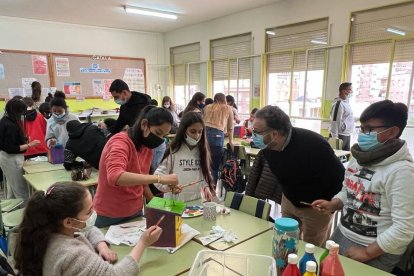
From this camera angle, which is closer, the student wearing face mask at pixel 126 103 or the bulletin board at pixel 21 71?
the student wearing face mask at pixel 126 103

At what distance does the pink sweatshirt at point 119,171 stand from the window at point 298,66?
4.69 meters

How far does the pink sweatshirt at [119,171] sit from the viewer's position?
1.54 metres

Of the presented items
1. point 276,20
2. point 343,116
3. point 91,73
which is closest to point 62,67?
point 91,73

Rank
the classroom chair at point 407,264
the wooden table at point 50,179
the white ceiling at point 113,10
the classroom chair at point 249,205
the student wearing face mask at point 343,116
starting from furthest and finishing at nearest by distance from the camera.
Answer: the white ceiling at point 113,10 → the student wearing face mask at point 343,116 → the wooden table at point 50,179 → the classroom chair at point 249,205 → the classroom chair at point 407,264

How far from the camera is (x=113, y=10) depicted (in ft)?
20.7

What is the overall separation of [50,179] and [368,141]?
108 inches

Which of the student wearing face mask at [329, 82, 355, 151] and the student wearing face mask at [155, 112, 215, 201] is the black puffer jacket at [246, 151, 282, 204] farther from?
the student wearing face mask at [329, 82, 355, 151]

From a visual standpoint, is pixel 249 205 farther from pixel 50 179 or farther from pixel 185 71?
pixel 185 71

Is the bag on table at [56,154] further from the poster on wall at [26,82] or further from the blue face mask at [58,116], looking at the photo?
the poster on wall at [26,82]

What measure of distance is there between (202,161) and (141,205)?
0.60 metres

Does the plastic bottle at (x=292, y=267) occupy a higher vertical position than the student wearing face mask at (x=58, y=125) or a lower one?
lower

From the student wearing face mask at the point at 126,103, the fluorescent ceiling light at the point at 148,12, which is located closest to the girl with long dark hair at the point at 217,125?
the student wearing face mask at the point at 126,103

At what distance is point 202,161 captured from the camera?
2.21 m

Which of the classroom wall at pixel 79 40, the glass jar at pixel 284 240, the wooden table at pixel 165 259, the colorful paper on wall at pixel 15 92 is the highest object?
the classroom wall at pixel 79 40
